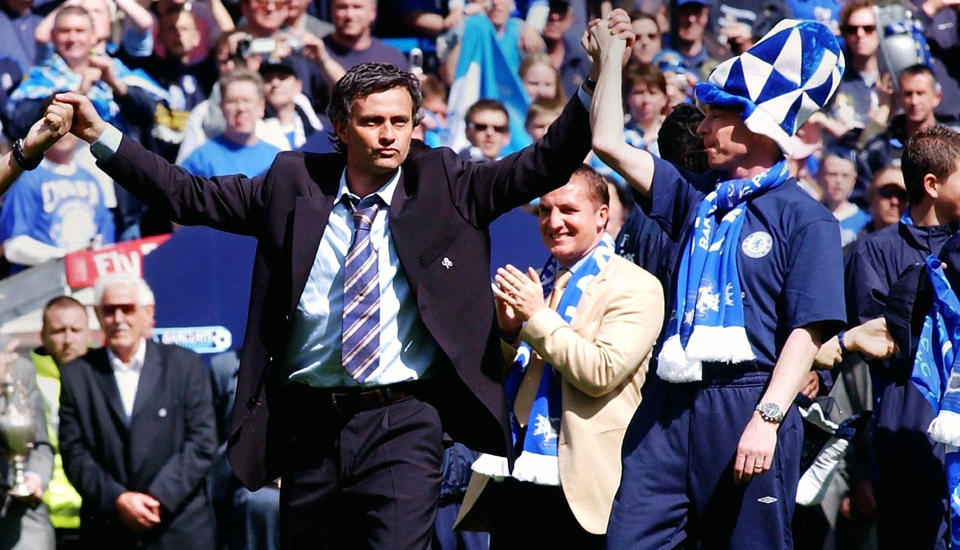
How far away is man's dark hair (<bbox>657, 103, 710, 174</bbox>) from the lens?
23.4ft

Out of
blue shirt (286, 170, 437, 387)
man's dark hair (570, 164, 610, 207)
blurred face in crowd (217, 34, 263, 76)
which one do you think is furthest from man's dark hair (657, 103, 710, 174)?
blurred face in crowd (217, 34, 263, 76)

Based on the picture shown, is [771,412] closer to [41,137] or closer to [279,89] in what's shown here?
[41,137]

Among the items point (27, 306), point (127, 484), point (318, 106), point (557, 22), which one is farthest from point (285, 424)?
point (557, 22)

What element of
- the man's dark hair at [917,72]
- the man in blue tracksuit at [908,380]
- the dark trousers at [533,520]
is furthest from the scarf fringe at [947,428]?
the man's dark hair at [917,72]

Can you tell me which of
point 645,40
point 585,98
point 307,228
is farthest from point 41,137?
point 645,40

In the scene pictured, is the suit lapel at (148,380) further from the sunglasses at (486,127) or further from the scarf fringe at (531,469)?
the sunglasses at (486,127)

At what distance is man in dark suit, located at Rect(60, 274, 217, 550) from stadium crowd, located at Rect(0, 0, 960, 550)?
1 cm

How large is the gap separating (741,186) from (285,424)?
5.93 feet

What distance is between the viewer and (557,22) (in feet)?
43.1

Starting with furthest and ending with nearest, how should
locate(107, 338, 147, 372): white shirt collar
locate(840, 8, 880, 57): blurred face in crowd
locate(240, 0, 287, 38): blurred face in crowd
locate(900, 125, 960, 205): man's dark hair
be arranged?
locate(840, 8, 880, 57): blurred face in crowd < locate(240, 0, 287, 38): blurred face in crowd < locate(107, 338, 147, 372): white shirt collar < locate(900, 125, 960, 205): man's dark hair

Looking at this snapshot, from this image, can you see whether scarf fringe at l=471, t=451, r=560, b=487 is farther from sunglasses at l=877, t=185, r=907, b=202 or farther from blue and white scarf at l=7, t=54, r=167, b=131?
blue and white scarf at l=7, t=54, r=167, b=131

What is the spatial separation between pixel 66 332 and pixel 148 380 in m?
0.78

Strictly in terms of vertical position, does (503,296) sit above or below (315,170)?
below

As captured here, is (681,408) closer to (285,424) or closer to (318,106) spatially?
(285,424)
